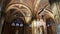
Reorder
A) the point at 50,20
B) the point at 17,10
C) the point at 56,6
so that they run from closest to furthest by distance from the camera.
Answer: the point at 56,6, the point at 17,10, the point at 50,20

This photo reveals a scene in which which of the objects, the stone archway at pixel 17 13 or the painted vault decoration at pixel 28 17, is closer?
the painted vault decoration at pixel 28 17

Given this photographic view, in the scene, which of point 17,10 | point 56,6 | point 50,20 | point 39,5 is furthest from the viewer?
point 50,20

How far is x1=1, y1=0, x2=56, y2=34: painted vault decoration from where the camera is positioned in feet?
49.9

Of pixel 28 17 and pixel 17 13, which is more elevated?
pixel 17 13

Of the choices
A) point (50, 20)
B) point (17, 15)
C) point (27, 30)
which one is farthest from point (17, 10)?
point (50, 20)

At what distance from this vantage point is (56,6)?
10555 mm

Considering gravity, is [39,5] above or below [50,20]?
above

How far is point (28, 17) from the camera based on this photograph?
17250 mm

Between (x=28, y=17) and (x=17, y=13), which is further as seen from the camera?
(x=17, y=13)

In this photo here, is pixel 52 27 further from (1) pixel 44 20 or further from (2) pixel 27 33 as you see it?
(2) pixel 27 33

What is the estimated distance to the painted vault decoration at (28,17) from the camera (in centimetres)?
1520

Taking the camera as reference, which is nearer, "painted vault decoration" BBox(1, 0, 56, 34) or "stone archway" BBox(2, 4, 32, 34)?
"painted vault decoration" BBox(1, 0, 56, 34)

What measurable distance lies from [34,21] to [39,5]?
1.70 metres

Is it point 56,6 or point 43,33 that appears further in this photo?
point 43,33
